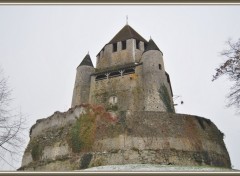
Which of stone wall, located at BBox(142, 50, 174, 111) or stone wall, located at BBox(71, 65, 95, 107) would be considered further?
stone wall, located at BBox(71, 65, 95, 107)

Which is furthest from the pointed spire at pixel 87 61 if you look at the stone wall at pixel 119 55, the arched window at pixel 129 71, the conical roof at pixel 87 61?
the arched window at pixel 129 71

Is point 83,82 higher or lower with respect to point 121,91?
higher

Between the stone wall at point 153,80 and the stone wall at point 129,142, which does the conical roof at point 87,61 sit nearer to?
the stone wall at point 153,80

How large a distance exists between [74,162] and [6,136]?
25.3 feet

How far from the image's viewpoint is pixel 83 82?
29.8 meters

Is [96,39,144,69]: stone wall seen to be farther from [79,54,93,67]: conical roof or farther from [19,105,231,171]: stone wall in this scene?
[19,105,231,171]: stone wall

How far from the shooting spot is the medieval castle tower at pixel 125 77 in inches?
1028

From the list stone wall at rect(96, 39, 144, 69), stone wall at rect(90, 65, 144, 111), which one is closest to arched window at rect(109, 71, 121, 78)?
stone wall at rect(90, 65, 144, 111)

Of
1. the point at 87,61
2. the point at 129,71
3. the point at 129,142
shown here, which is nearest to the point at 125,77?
the point at 129,71

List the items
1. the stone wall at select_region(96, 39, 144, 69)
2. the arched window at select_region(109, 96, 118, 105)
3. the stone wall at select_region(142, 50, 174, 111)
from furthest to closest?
the stone wall at select_region(96, 39, 144, 69) < the arched window at select_region(109, 96, 118, 105) < the stone wall at select_region(142, 50, 174, 111)

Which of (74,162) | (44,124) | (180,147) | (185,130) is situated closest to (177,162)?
(180,147)

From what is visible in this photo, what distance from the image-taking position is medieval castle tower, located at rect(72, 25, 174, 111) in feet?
85.7

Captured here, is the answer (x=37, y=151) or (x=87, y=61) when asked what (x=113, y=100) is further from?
(x=37, y=151)

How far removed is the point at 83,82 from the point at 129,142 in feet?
39.6
